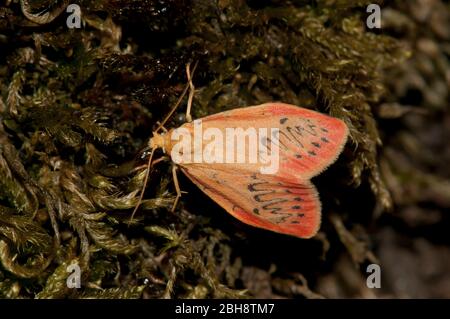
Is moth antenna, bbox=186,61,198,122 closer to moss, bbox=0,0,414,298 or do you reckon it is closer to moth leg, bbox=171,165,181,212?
moss, bbox=0,0,414,298

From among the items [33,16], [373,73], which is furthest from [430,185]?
[33,16]

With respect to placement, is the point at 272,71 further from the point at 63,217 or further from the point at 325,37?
the point at 63,217

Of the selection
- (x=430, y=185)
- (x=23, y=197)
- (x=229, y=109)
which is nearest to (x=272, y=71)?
(x=229, y=109)

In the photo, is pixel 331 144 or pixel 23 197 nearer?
pixel 23 197

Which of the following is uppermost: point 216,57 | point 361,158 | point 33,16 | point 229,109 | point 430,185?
point 33,16

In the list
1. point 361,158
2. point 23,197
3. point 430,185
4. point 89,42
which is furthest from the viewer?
point 430,185

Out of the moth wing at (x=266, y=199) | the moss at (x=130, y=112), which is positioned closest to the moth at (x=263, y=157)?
the moth wing at (x=266, y=199)

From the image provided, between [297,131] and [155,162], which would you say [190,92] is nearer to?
[155,162]

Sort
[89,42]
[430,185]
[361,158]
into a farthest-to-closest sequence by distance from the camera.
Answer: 1. [430,185]
2. [361,158]
3. [89,42]
